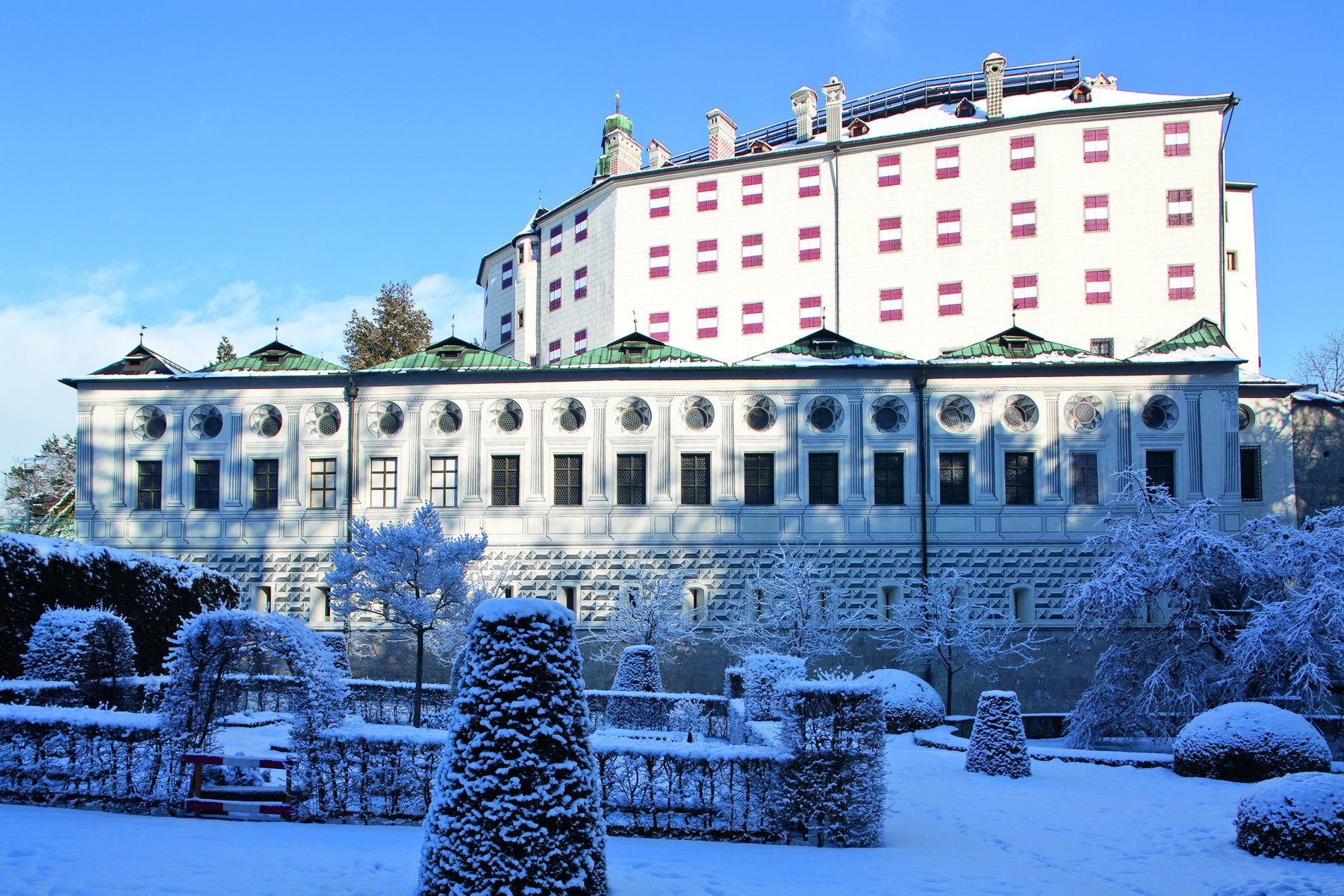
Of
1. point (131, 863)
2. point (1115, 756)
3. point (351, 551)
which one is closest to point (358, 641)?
point (351, 551)

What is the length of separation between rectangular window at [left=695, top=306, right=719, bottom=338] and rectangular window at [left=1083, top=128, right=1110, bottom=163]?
13.1 meters

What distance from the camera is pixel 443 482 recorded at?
28.2 meters

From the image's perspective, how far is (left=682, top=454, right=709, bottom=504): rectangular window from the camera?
2780 centimetres

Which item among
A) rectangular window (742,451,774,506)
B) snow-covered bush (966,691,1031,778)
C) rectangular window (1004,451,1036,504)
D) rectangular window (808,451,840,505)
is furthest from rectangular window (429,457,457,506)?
snow-covered bush (966,691,1031,778)

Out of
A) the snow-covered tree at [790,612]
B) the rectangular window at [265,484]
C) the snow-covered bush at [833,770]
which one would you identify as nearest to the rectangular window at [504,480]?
the rectangular window at [265,484]

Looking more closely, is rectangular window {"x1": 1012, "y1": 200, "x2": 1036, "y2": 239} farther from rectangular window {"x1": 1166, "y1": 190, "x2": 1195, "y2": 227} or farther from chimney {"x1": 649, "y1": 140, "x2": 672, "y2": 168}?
chimney {"x1": 649, "y1": 140, "x2": 672, "y2": 168}

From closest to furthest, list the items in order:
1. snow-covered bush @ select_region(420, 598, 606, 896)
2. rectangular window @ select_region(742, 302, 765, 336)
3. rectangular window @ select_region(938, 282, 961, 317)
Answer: snow-covered bush @ select_region(420, 598, 606, 896) < rectangular window @ select_region(938, 282, 961, 317) < rectangular window @ select_region(742, 302, 765, 336)

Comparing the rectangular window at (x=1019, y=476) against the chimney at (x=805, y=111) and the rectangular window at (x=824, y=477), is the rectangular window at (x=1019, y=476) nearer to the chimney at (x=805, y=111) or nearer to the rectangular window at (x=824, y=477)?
the rectangular window at (x=824, y=477)

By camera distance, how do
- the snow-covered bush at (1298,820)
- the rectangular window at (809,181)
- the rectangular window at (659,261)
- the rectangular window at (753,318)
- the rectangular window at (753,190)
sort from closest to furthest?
1. the snow-covered bush at (1298,820)
2. the rectangular window at (809,181)
3. the rectangular window at (753,318)
4. the rectangular window at (753,190)
5. the rectangular window at (659,261)

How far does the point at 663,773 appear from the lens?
11195mm

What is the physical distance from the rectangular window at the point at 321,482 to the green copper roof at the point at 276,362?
252 cm

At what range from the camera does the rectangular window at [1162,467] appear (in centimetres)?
2723

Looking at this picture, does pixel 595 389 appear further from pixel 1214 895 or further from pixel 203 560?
pixel 1214 895

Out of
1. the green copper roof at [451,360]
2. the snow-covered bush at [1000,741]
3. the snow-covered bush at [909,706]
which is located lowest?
the snow-covered bush at [909,706]
